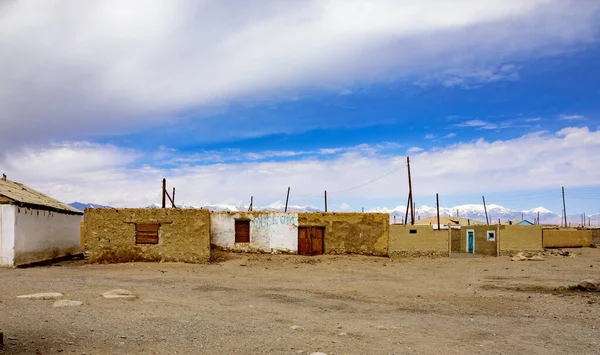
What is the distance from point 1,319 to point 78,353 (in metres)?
3.07

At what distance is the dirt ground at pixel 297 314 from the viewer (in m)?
7.88

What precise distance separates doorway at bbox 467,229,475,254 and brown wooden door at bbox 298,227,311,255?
47.4ft

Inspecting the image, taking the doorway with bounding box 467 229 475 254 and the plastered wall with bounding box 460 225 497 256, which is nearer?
the plastered wall with bounding box 460 225 497 256

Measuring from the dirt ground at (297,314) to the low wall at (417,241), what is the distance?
984 centimetres

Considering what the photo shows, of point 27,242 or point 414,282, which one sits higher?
point 27,242

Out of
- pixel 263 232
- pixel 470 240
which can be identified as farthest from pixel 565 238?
pixel 263 232

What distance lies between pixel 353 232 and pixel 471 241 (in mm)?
12811

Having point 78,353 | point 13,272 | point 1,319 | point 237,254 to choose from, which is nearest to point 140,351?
point 78,353

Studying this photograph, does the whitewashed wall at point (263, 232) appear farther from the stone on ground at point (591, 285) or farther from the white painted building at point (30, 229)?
the stone on ground at point (591, 285)

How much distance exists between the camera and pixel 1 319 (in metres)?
9.00

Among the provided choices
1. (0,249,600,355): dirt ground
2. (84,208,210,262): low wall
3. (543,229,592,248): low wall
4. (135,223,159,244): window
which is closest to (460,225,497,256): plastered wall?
(543,229,592,248): low wall

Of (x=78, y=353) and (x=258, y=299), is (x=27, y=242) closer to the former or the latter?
(x=258, y=299)

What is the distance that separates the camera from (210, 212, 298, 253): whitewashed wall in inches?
1121

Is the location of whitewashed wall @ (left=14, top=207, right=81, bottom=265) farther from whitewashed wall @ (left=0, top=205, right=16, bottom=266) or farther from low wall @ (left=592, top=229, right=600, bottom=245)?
low wall @ (left=592, top=229, right=600, bottom=245)
